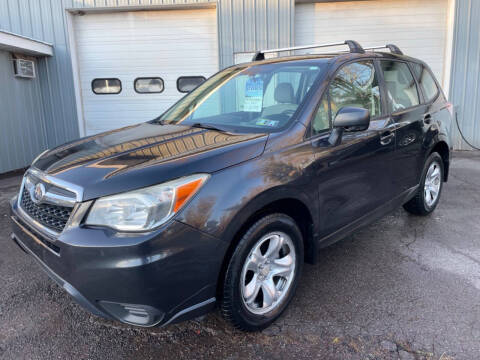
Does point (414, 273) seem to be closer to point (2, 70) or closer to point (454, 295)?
point (454, 295)

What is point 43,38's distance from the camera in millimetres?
8430

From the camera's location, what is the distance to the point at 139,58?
8656mm

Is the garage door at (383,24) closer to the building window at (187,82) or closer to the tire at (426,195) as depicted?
the building window at (187,82)

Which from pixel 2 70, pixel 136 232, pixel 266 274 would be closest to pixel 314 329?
pixel 266 274

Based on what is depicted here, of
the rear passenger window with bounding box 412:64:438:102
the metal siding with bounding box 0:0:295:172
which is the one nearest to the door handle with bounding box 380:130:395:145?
the rear passenger window with bounding box 412:64:438:102

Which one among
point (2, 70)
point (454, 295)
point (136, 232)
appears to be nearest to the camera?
point (136, 232)

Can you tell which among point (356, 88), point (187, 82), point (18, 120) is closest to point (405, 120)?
point (356, 88)

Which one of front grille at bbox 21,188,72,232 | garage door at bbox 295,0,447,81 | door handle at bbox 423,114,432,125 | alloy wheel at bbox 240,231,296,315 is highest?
garage door at bbox 295,0,447,81

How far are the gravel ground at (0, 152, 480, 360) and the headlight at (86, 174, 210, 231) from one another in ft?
2.95

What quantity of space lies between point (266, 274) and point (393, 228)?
90.7 inches

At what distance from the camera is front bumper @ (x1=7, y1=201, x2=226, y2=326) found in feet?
6.01

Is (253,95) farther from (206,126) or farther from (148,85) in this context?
(148,85)

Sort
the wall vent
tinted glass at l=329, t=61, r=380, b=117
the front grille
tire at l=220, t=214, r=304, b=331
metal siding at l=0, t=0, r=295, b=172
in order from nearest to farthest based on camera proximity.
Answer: the front grille, tire at l=220, t=214, r=304, b=331, tinted glass at l=329, t=61, r=380, b=117, the wall vent, metal siding at l=0, t=0, r=295, b=172

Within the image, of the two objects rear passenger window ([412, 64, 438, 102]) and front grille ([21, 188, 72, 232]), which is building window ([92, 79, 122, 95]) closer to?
rear passenger window ([412, 64, 438, 102])
